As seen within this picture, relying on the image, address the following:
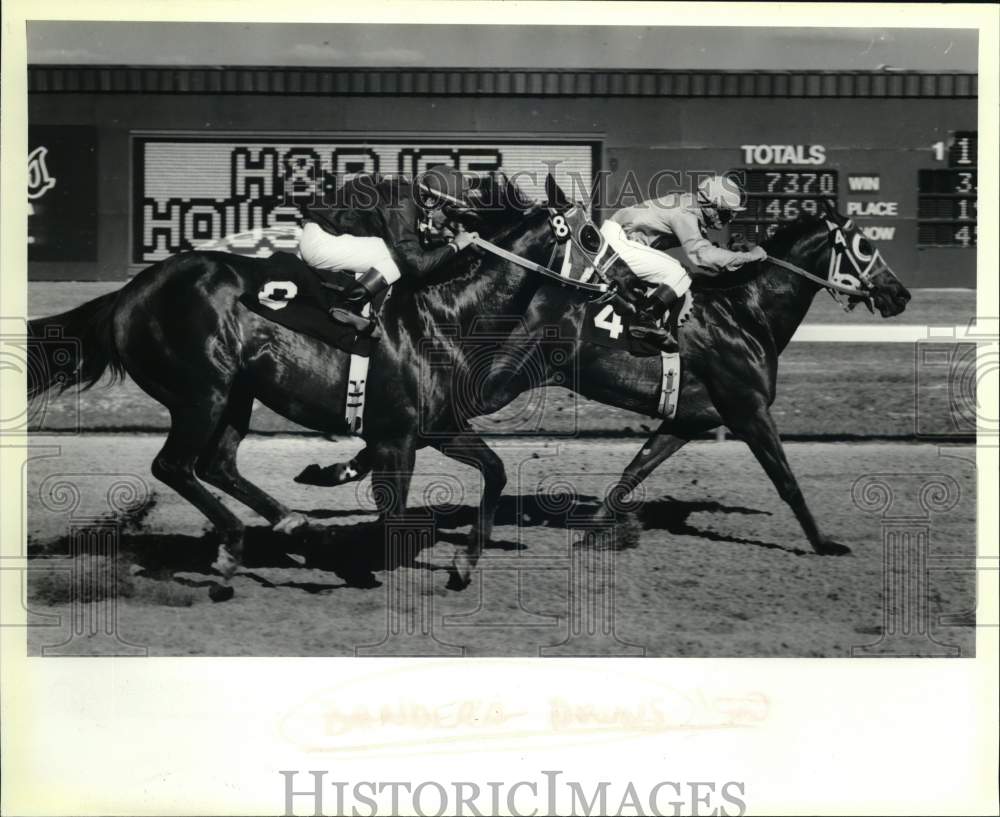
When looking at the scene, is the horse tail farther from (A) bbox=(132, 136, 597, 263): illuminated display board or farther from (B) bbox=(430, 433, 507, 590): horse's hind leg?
(B) bbox=(430, 433, 507, 590): horse's hind leg

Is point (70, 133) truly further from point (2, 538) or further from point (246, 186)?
point (2, 538)

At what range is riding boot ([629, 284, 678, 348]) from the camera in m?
8.32

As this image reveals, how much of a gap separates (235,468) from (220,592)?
0.68m

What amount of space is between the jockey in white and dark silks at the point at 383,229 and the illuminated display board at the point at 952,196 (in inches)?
101

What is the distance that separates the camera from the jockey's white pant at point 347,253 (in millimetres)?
8148

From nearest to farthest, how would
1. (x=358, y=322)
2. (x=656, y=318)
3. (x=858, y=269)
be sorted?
(x=358, y=322) → (x=656, y=318) → (x=858, y=269)

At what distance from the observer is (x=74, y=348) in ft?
26.9

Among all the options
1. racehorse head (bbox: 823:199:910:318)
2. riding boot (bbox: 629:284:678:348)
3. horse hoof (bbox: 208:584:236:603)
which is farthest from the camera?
racehorse head (bbox: 823:199:910:318)

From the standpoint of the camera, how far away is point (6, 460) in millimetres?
8234

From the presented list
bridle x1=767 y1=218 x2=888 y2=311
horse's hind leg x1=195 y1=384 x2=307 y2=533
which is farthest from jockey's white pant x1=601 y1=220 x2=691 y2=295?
horse's hind leg x1=195 y1=384 x2=307 y2=533

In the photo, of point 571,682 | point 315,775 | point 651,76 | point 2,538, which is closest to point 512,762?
point 571,682

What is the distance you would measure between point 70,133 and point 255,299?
1.40 m

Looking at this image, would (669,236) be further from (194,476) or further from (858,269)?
Result: (194,476)

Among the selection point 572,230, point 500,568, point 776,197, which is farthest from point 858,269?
point 500,568
